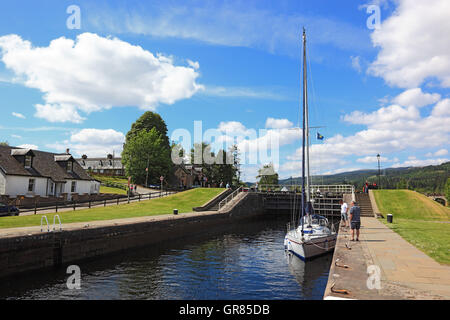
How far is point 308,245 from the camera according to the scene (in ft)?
58.4

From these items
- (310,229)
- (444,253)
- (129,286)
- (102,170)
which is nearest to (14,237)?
(129,286)

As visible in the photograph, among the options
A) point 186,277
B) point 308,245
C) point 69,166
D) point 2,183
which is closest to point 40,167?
point 69,166

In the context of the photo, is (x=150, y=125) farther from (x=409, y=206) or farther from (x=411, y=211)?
(x=411, y=211)

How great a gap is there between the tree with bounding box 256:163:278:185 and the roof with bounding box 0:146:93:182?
81.2 meters

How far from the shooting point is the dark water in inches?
489

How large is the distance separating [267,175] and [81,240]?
109 m

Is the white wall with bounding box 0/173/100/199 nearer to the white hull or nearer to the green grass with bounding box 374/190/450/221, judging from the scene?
the white hull

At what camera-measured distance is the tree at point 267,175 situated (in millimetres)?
120875

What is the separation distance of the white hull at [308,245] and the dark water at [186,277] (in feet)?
1.61

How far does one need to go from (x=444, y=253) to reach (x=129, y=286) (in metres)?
14.0

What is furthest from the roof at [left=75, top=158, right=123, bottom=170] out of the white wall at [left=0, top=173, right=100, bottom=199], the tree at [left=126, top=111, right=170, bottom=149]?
the white wall at [left=0, top=173, right=100, bottom=199]

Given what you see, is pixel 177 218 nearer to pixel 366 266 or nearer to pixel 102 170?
pixel 366 266

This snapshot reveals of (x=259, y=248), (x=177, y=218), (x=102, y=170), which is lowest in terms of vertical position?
(x=259, y=248)

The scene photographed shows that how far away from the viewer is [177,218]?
27.8 m
